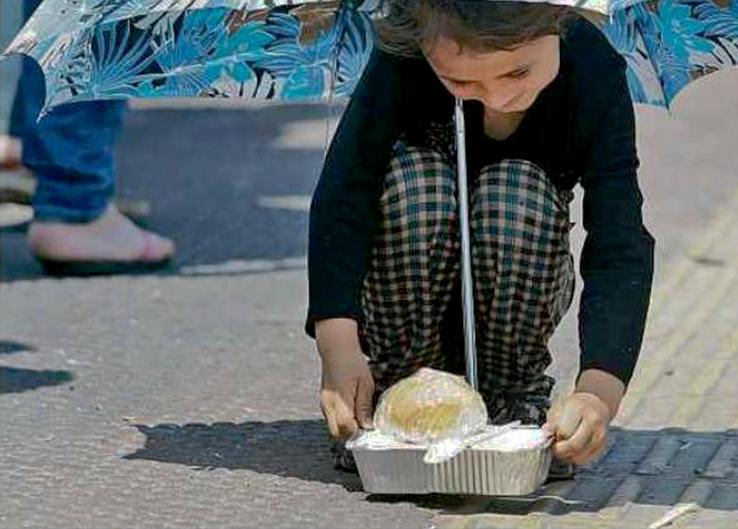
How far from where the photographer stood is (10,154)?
268 inches

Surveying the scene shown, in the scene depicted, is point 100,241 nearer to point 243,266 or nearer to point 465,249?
point 243,266

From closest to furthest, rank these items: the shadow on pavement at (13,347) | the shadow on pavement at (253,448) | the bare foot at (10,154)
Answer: the shadow on pavement at (253,448) < the shadow on pavement at (13,347) < the bare foot at (10,154)

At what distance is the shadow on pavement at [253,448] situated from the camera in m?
3.85

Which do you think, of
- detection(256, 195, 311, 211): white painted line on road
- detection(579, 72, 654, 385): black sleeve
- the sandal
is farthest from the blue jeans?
detection(579, 72, 654, 385): black sleeve

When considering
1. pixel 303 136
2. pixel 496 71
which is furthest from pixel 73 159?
pixel 496 71

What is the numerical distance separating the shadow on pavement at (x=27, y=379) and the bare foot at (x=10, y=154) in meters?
2.14

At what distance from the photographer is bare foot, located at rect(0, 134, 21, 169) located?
6777 millimetres

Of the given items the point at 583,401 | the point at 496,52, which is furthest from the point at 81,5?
the point at 583,401

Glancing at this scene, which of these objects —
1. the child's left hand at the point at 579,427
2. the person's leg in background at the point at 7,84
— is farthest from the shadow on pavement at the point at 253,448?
the person's leg in background at the point at 7,84

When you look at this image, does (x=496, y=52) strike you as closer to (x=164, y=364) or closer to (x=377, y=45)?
(x=377, y=45)

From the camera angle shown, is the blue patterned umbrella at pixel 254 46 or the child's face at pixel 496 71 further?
the blue patterned umbrella at pixel 254 46

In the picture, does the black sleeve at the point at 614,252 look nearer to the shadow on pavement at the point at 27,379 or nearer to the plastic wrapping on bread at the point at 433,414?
the plastic wrapping on bread at the point at 433,414

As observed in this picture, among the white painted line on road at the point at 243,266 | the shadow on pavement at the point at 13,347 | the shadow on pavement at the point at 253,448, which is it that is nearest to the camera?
the shadow on pavement at the point at 253,448

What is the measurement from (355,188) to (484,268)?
0.27 metres
